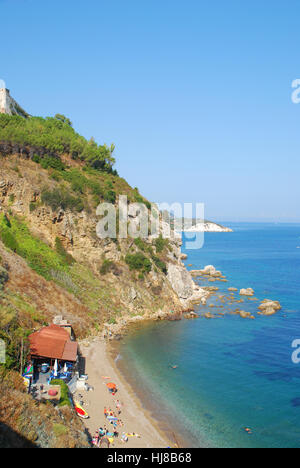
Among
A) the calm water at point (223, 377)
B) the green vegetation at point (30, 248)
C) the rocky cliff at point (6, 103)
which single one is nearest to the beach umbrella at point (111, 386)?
the calm water at point (223, 377)

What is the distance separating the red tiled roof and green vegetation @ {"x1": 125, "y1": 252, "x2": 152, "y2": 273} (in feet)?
58.8

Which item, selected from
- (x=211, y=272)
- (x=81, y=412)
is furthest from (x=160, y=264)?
(x=211, y=272)

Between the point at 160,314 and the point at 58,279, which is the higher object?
the point at 58,279

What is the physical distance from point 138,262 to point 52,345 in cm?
2064

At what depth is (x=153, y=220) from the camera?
54812 millimetres

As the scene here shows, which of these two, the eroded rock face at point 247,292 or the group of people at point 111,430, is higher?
the eroded rock face at point 247,292

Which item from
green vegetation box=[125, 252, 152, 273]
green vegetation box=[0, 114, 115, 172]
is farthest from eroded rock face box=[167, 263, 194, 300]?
green vegetation box=[0, 114, 115, 172]

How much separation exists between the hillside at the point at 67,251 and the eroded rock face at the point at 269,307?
935 centimetres

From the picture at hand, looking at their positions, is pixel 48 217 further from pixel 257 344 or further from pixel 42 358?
pixel 257 344

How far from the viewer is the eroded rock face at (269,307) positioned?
159 feet

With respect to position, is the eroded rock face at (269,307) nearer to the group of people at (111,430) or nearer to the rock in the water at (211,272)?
the rock in the water at (211,272)

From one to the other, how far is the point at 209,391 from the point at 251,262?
74763 millimetres
